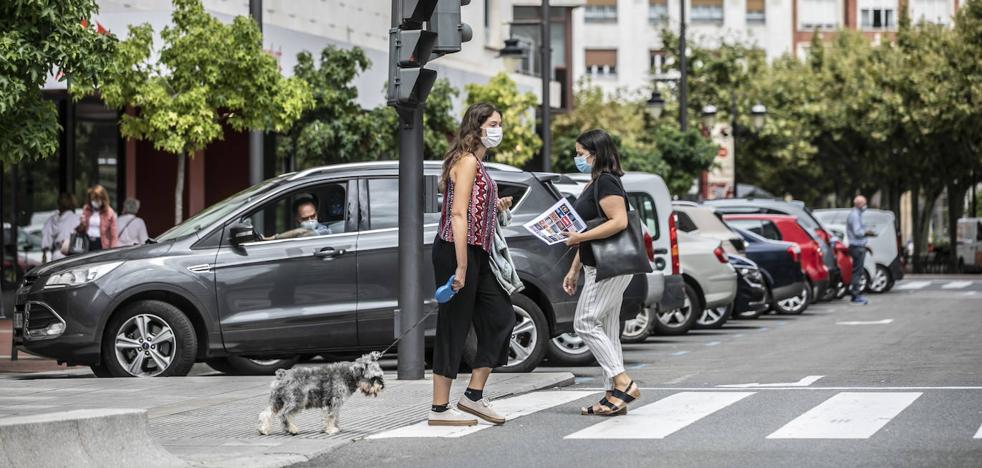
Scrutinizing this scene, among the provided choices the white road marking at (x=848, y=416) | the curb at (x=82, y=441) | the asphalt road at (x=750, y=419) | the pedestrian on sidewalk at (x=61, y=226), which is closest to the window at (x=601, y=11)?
the pedestrian on sidewalk at (x=61, y=226)

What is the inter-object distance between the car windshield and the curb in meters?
5.61

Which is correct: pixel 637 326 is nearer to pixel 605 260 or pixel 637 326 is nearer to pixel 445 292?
pixel 605 260

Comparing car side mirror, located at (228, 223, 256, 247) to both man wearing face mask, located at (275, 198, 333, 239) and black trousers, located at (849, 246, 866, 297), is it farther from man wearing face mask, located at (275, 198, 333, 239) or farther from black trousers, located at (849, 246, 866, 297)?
black trousers, located at (849, 246, 866, 297)

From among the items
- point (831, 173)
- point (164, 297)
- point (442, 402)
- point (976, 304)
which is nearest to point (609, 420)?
point (442, 402)

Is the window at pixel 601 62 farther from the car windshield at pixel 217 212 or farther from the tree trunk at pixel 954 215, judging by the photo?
the car windshield at pixel 217 212

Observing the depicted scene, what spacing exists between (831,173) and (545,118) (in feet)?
132

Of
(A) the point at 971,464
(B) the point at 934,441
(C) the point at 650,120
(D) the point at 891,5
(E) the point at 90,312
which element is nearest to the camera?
(A) the point at 971,464

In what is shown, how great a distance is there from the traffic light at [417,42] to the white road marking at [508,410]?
2292 millimetres

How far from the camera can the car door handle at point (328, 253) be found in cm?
1404

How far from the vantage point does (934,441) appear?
364 inches

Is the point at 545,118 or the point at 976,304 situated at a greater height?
the point at 545,118

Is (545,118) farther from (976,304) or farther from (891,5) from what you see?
(891,5)

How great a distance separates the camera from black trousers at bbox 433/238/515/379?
10227mm

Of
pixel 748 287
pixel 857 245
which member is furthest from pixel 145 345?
pixel 857 245
